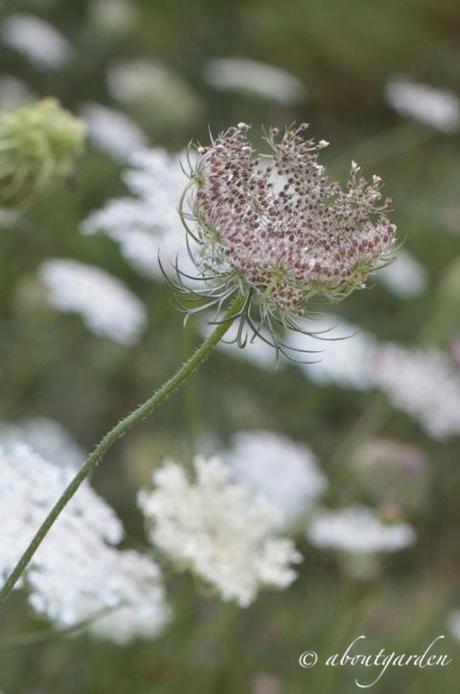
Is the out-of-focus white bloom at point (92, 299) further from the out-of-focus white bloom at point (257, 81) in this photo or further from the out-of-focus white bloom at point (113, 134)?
the out-of-focus white bloom at point (257, 81)

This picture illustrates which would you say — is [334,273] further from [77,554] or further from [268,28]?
[268,28]

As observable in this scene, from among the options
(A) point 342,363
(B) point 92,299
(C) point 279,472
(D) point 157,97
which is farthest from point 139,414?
(D) point 157,97

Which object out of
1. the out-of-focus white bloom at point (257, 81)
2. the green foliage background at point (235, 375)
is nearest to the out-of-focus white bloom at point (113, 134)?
the green foliage background at point (235, 375)

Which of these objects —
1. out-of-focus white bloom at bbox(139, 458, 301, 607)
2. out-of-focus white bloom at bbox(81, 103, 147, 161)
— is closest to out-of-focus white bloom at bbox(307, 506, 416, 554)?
out-of-focus white bloom at bbox(139, 458, 301, 607)

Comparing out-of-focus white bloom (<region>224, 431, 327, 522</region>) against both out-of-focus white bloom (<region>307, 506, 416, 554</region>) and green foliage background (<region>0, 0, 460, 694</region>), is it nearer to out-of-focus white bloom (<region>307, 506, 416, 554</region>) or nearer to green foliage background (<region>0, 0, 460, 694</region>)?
green foliage background (<region>0, 0, 460, 694</region>)

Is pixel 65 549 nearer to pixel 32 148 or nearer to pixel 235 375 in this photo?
pixel 32 148

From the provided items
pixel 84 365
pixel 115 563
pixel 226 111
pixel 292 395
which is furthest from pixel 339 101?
pixel 115 563
